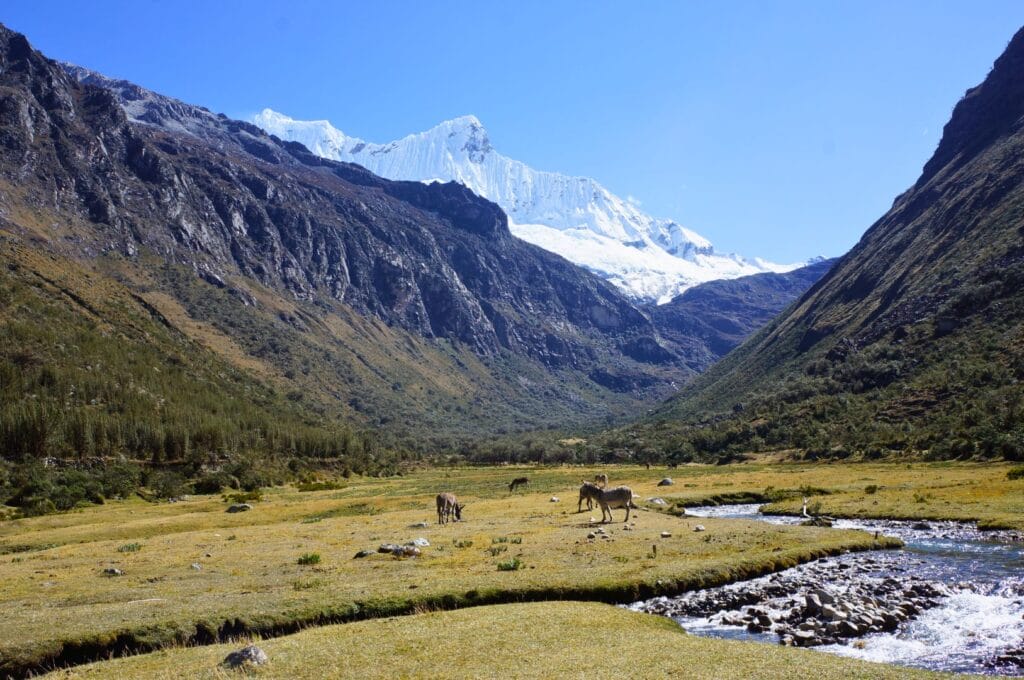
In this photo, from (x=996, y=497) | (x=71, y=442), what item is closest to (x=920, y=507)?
(x=996, y=497)

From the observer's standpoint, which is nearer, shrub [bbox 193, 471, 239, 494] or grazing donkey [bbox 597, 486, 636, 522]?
grazing donkey [bbox 597, 486, 636, 522]

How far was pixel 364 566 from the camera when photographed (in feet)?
108

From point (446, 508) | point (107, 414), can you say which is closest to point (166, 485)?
point (107, 414)

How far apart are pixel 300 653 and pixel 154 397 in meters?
146

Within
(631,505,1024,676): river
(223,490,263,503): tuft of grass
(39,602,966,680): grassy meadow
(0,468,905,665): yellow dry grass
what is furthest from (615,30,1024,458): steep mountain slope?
(223,490,263,503): tuft of grass

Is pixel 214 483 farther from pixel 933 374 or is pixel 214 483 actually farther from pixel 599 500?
pixel 933 374

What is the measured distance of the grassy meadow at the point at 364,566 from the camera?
22594mm

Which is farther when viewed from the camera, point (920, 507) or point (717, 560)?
point (920, 507)

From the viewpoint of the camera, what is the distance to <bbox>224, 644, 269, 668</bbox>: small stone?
17345 millimetres

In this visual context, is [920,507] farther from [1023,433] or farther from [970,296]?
[970,296]

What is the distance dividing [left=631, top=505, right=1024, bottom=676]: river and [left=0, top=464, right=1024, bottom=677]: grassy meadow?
210 cm

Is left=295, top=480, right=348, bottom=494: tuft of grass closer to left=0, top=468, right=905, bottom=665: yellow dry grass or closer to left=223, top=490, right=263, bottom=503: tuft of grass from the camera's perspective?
left=223, top=490, right=263, bottom=503: tuft of grass

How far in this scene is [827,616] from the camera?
2277 cm

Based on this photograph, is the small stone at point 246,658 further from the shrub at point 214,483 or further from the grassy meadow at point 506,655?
the shrub at point 214,483
